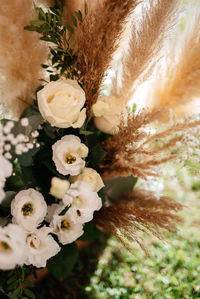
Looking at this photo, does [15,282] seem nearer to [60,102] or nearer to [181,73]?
[60,102]

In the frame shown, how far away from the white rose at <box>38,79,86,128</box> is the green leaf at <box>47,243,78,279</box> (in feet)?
1.09

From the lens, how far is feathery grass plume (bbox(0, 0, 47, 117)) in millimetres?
605

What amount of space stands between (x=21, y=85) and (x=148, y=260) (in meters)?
0.78

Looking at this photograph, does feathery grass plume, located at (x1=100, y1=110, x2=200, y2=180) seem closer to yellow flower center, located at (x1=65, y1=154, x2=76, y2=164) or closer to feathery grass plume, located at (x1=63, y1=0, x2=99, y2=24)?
yellow flower center, located at (x1=65, y1=154, x2=76, y2=164)

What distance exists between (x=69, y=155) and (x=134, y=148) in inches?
6.9

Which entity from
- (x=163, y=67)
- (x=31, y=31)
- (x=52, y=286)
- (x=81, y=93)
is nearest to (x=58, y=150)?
(x=81, y=93)

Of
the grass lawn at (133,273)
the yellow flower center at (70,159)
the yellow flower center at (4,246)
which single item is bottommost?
the grass lawn at (133,273)

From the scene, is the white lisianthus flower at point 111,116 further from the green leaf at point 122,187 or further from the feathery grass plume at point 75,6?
the green leaf at point 122,187

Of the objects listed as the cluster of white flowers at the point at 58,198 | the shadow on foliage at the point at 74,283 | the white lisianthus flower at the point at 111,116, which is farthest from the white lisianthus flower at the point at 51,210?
the shadow on foliage at the point at 74,283

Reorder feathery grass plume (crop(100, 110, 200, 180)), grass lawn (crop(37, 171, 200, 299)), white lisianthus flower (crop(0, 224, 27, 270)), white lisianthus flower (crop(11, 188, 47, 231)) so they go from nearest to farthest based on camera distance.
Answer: white lisianthus flower (crop(0, 224, 27, 270)), white lisianthus flower (crop(11, 188, 47, 231)), feathery grass plume (crop(100, 110, 200, 180)), grass lawn (crop(37, 171, 200, 299))

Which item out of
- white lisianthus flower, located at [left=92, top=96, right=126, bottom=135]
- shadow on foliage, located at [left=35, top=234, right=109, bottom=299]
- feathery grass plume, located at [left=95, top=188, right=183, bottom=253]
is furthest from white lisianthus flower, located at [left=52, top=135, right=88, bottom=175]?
shadow on foliage, located at [left=35, top=234, right=109, bottom=299]

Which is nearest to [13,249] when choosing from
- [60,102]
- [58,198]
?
[58,198]

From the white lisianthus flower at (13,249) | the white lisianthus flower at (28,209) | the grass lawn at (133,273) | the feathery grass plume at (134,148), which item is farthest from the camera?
the grass lawn at (133,273)

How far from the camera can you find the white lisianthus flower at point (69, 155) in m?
0.62
